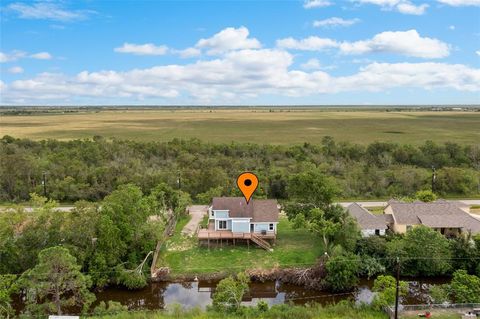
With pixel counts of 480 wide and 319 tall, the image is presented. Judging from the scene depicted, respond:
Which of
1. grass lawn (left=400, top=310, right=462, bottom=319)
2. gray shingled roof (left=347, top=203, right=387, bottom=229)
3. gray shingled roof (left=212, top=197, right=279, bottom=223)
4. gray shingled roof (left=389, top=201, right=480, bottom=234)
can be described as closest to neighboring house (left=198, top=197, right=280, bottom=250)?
gray shingled roof (left=212, top=197, right=279, bottom=223)

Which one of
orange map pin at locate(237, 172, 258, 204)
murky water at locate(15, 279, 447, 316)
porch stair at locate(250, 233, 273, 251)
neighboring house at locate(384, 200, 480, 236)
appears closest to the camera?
murky water at locate(15, 279, 447, 316)

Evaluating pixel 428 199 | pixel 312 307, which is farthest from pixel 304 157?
pixel 312 307

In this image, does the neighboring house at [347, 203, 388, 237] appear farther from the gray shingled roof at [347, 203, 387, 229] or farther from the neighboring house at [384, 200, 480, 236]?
the neighboring house at [384, 200, 480, 236]

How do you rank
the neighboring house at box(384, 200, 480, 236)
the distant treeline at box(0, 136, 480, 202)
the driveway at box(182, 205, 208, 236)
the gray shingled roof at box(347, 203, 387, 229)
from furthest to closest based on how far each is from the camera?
the distant treeline at box(0, 136, 480, 202), the driveway at box(182, 205, 208, 236), the gray shingled roof at box(347, 203, 387, 229), the neighboring house at box(384, 200, 480, 236)

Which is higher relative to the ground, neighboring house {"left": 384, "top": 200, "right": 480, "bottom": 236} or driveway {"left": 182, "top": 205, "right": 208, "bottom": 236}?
neighboring house {"left": 384, "top": 200, "right": 480, "bottom": 236}

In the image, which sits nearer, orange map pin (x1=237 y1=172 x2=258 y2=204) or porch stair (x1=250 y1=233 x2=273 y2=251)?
porch stair (x1=250 y1=233 x2=273 y2=251)

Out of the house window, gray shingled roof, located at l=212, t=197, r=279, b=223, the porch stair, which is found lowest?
the porch stair

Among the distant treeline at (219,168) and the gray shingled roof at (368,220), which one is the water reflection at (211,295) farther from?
the distant treeline at (219,168)
